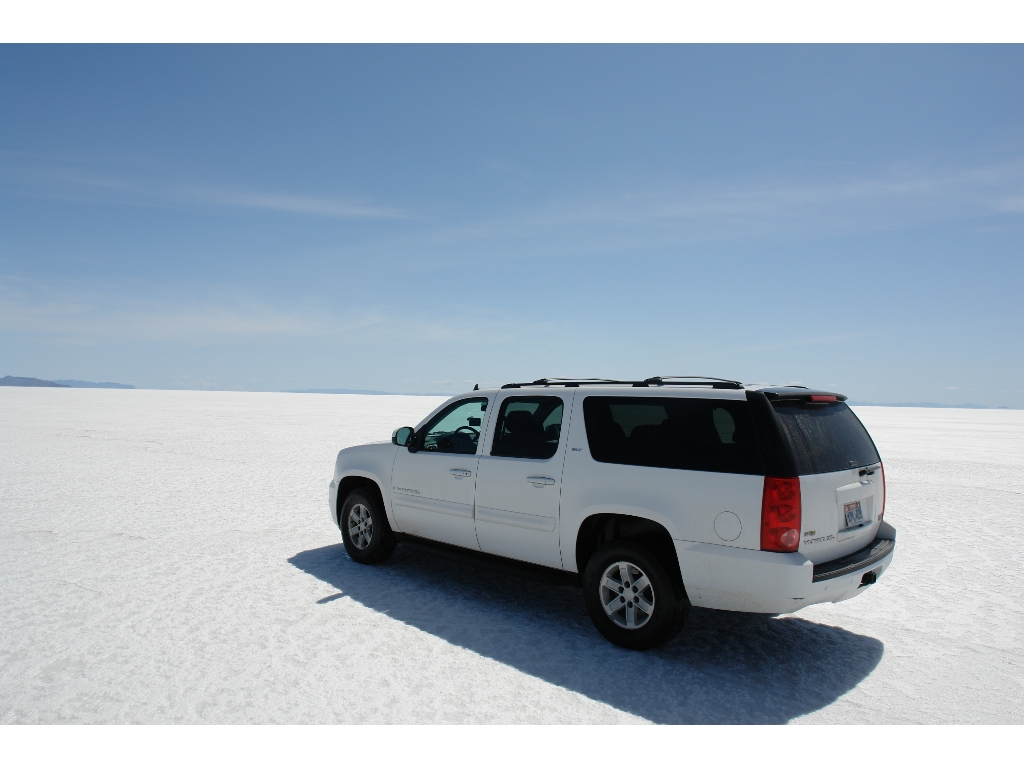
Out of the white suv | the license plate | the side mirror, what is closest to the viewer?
the white suv

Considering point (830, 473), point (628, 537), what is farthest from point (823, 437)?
point (628, 537)

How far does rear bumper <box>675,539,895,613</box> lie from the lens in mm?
3975

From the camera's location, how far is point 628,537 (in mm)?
4766

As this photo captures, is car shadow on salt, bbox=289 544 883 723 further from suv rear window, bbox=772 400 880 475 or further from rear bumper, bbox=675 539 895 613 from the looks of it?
suv rear window, bbox=772 400 880 475

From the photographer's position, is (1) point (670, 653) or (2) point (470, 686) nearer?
(2) point (470, 686)

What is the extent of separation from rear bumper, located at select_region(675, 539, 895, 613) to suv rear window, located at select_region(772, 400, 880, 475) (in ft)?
1.93

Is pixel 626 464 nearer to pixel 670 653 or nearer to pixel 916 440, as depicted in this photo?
pixel 670 653

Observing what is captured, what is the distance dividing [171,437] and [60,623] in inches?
714

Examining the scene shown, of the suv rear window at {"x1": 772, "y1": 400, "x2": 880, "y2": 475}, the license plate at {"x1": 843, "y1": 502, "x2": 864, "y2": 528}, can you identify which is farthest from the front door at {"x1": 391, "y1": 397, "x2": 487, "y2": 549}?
the license plate at {"x1": 843, "y1": 502, "x2": 864, "y2": 528}

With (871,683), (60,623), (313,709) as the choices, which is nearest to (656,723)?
(871,683)

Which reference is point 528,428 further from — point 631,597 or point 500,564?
point 631,597

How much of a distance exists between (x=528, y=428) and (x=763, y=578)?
2.21 m

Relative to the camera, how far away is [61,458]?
1507cm

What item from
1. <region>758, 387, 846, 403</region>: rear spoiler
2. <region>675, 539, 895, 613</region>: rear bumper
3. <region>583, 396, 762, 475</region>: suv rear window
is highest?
<region>758, 387, 846, 403</region>: rear spoiler
